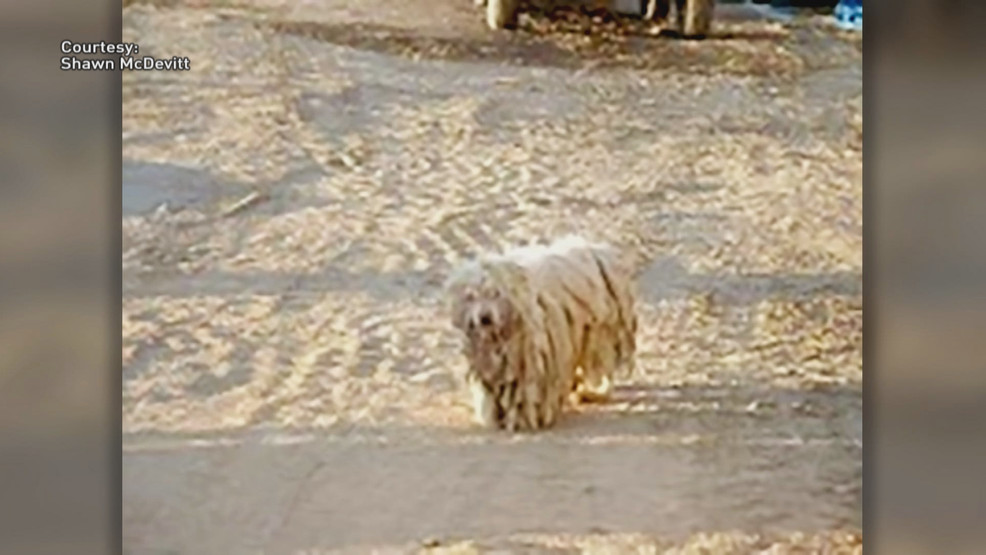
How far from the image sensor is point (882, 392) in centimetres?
156

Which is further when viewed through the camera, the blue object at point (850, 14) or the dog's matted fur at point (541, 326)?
the dog's matted fur at point (541, 326)

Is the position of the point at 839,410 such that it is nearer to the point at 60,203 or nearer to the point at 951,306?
the point at 951,306

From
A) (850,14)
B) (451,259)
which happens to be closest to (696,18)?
(850,14)

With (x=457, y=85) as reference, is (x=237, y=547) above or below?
below

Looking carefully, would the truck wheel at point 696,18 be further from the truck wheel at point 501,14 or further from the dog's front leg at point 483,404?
the dog's front leg at point 483,404

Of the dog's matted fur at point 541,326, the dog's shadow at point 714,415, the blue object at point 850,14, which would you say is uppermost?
the blue object at point 850,14

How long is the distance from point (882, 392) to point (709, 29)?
15.2 inches

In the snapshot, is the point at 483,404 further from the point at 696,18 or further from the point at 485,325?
the point at 696,18

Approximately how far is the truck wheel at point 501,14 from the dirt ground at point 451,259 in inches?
0.8

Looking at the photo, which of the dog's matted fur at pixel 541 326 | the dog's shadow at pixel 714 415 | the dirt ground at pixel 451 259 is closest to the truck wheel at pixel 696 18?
the dirt ground at pixel 451 259

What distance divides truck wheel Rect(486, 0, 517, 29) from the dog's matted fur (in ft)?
0.72

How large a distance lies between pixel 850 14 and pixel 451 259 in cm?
44

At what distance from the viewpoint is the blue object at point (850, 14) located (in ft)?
5.08

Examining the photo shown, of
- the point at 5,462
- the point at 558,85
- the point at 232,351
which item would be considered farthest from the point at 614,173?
the point at 5,462
